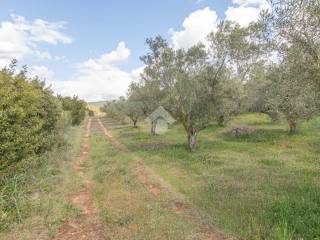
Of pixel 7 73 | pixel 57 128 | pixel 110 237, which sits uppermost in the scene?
pixel 7 73

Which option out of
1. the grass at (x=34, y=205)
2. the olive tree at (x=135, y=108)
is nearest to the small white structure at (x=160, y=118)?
the olive tree at (x=135, y=108)

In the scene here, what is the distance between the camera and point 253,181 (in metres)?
13.7

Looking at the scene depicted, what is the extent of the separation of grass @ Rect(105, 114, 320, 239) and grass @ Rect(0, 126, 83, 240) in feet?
14.7

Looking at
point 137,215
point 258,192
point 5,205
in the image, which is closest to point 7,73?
point 5,205

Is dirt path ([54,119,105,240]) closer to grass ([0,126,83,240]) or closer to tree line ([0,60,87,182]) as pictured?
grass ([0,126,83,240])

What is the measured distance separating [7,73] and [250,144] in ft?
59.5

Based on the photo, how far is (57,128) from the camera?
21.3m

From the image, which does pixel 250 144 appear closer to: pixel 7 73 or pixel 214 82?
pixel 214 82

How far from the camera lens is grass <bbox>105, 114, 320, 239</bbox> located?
8812mm

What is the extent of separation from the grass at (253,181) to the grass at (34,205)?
4.48 m

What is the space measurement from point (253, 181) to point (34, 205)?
28.4 ft

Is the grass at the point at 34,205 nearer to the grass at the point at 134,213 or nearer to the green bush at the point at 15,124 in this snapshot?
the green bush at the point at 15,124

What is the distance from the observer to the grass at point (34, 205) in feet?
29.1

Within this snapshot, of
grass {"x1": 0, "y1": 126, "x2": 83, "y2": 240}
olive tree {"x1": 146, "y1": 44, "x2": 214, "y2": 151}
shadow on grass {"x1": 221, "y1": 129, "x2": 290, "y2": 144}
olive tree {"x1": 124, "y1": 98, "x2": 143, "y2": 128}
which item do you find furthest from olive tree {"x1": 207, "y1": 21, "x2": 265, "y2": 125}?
olive tree {"x1": 124, "y1": 98, "x2": 143, "y2": 128}
